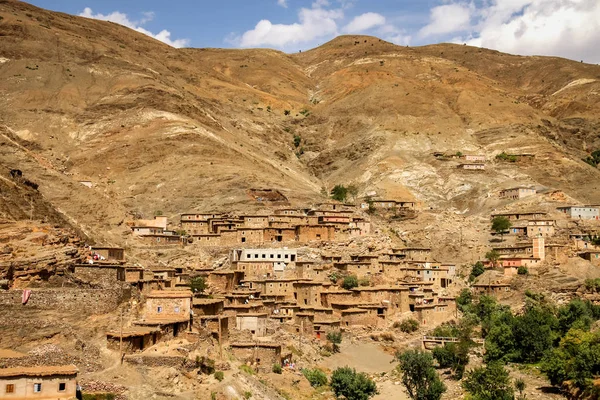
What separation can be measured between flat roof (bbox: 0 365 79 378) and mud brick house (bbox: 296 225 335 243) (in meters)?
35.8

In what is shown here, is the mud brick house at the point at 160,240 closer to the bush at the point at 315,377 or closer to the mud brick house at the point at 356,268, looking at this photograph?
the mud brick house at the point at 356,268

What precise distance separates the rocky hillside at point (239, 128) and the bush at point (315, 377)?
20.4 meters

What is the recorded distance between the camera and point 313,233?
59531 millimetres

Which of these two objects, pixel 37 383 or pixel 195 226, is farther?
pixel 195 226

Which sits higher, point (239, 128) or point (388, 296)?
point (239, 128)

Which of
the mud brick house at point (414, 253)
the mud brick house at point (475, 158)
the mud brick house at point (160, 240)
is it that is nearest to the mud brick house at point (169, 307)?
the mud brick house at point (160, 240)

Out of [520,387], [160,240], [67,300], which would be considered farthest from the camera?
[160,240]

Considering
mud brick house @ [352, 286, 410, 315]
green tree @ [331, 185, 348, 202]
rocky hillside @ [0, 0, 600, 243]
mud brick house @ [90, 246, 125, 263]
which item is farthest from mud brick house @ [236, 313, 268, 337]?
green tree @ [331, 185, 348, 202]

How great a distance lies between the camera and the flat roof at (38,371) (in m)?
23.3

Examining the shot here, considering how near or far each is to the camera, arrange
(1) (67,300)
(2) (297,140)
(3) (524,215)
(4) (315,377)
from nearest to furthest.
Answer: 1. (1) (67,300)
2. (4) (315,377)
3. (3) (524,215)
4. (2) (297,140)

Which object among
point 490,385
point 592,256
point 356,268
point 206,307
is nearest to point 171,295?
point 206,307

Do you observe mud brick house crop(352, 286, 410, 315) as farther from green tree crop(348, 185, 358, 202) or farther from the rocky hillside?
green tree crop(348, 185, 358, 202)

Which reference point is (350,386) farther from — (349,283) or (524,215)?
(524,215)

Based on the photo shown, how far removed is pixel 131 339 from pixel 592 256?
43535 mm
